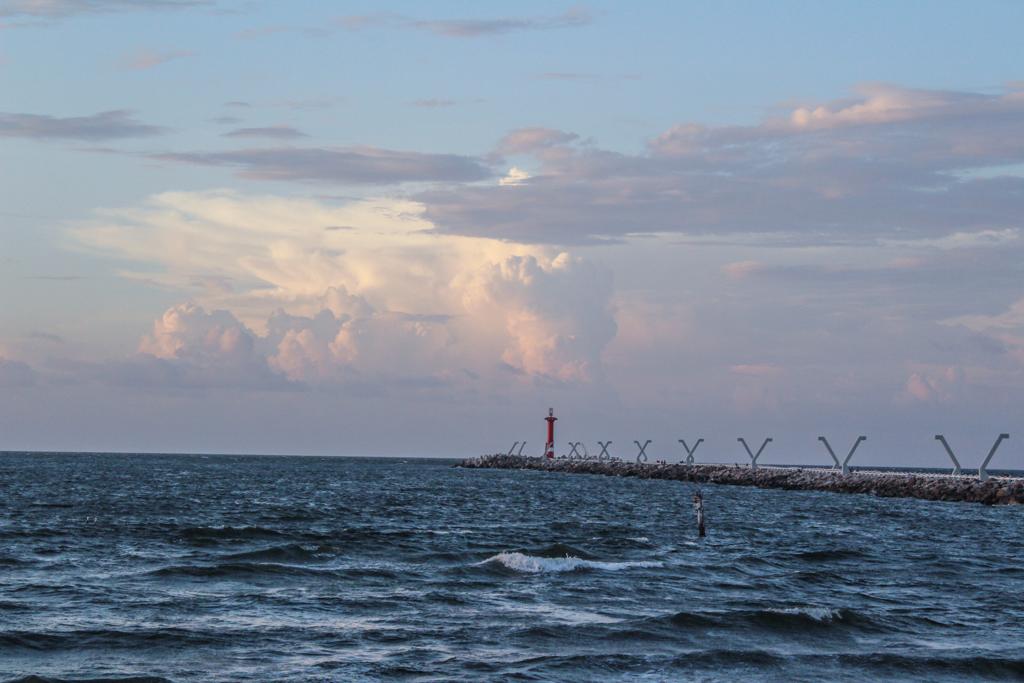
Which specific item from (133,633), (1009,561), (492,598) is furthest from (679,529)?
(133,633)

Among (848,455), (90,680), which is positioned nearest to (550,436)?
(848,455)

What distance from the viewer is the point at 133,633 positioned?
24.5 metres

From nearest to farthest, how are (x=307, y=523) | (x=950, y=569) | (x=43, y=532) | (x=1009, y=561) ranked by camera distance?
(x=950, y=569) < (x=1009, y=561) < (x=43, y=532) < (x=307, y=523)

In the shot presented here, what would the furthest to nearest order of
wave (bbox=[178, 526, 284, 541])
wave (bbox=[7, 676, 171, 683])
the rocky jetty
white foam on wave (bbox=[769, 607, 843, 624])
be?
the rocky jetty < wave (bbox=[178, 526, 284, 541]) < white foam on wave (bbox=[769, 607, 843, 624]) < wave (bbox=[7, 676, 171, 683])

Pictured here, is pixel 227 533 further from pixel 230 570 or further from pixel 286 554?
pixel 230 570

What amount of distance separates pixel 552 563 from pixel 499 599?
757 cm

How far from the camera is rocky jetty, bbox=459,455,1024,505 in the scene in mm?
82562

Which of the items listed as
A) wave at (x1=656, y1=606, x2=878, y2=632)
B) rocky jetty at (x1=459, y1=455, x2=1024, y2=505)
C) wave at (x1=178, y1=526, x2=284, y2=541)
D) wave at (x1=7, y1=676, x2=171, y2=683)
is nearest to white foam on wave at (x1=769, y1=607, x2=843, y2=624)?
wave at (x1=656, y1=606, x2=878, y2=632)

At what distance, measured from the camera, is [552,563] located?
37812 millimetres

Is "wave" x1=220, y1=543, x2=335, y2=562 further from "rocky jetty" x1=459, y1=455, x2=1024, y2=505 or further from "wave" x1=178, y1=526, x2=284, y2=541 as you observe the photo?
"rocky jetty" x1=459, y1=455, x2=1024, y2=505

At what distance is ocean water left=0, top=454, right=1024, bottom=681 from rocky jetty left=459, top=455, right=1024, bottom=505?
80.0ft

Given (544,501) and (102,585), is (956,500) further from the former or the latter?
(102,585)

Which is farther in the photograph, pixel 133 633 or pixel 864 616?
pixel 864 616

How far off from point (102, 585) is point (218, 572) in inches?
158
